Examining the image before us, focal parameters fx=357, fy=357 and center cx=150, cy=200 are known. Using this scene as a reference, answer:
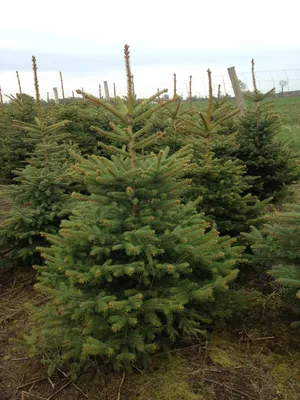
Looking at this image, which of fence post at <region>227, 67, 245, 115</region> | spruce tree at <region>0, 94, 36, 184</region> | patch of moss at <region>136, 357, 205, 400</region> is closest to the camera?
patch of moss at <region>136, 357, 205, 400</region>

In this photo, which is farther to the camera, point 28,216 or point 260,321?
point 28,216

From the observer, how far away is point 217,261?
3.39m

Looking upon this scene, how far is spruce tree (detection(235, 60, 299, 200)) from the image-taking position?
650 centimetres

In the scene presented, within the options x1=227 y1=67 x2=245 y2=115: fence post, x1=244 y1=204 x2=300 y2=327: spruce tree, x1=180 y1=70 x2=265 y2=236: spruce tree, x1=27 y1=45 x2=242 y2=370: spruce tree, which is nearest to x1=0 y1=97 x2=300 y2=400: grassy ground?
x1=27 y1=45 x2=242 y2=370: spruce tree

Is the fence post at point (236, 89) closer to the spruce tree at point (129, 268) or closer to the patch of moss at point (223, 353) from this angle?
the spruce tree at point (129, 268)

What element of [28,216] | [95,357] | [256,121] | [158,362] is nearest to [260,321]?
[158,362]

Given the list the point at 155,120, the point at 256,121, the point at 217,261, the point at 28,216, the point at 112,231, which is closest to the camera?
the point at 112,231

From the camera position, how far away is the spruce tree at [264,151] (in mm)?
6496

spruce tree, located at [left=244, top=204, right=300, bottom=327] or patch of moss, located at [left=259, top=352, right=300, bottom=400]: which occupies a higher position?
spruce tree, located at [left=244, top=204, right=300, bottom=327]

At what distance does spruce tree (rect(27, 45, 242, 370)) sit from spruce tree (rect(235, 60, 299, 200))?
3760mm

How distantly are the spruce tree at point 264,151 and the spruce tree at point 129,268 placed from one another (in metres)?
3.76

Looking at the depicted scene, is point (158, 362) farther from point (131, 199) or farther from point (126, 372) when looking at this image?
point (131, 199)

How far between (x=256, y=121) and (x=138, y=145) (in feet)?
13.9

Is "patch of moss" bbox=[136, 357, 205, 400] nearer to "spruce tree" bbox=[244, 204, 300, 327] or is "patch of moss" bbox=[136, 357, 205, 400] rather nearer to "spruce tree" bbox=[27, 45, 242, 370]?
"spruce tree" bbox=[27, 45, 242, 370]
